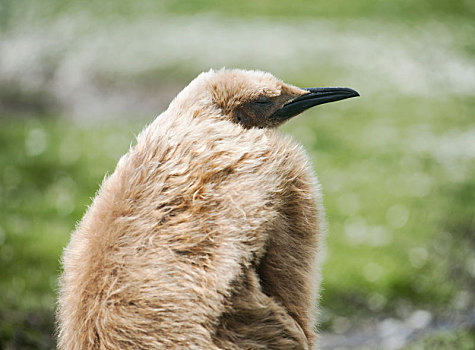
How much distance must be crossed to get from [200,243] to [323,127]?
45.8ft

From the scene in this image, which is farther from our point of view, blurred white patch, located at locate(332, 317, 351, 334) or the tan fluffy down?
blurred white patch, located at locate(332, 317, 351, 334)

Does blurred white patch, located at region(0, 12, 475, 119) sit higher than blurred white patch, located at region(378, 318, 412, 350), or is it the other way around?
blurred white patch, located at region(0, 12, 475, 119)

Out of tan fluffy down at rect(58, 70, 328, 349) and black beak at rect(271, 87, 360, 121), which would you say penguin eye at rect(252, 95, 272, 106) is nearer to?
black beak at rect(271, 87, 360, 121)

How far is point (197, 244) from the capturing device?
2.73m

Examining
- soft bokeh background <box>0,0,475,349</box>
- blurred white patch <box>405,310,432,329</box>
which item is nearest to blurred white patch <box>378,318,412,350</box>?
soft bokeh background <box>0,0,475,349</box>

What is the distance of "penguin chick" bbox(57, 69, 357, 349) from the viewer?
8.77ft

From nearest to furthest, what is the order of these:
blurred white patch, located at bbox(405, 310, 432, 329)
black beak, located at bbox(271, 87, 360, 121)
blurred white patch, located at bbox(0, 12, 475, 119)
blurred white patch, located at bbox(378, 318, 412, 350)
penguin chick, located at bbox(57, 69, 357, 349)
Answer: penguin chick, located at bbox(57, 69, 357, 349) < black beak, located at bbox(271, 87, 360, 121) < blurred white patch, located at bbox(378, 318, 412, 350) < blurred white patch, located at bbox(405, 310, 432, 329) < blurred white patch, located at bbox(0, 12, 475, 119)

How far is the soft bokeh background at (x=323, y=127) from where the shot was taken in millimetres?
8625

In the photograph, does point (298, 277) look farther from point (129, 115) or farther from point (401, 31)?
point (401, 31)

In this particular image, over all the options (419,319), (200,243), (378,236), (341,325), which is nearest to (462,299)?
(419,319)

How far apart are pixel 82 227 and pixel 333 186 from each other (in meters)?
10.2

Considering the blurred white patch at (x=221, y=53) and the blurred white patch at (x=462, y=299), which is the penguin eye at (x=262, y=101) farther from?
the blurred white patch at (x=221, y=53)

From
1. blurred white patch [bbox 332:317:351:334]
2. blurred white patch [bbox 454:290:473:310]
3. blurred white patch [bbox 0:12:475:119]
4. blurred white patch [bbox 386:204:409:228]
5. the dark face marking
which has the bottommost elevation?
blurred white patch [bbox 332:317:351:334]

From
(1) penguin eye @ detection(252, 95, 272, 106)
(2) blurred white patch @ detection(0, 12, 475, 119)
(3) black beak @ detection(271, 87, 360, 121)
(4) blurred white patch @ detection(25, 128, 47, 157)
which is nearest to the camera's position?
(1) penguin eye @ detection(252, 95, 272, 106)
